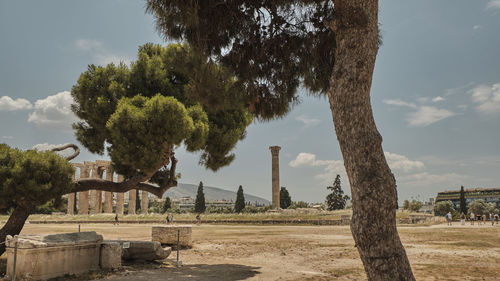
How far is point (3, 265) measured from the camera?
895cm

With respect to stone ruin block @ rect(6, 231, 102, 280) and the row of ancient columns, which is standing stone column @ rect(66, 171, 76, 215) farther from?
stone ruin block @ rect(6, 231, 102, 280)

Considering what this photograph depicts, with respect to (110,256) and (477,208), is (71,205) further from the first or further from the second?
(477,208)

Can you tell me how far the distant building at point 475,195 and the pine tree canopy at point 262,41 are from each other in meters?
71.2

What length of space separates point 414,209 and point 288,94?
60.0m

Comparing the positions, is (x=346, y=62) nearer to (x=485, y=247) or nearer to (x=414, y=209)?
(x=485, y=247)

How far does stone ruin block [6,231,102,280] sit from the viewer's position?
23.6 ft

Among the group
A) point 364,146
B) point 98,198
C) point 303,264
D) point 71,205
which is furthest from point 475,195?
point 364,146

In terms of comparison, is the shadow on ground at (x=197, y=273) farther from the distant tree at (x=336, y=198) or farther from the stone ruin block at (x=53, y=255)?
the distant tree at (x=336, y=198)

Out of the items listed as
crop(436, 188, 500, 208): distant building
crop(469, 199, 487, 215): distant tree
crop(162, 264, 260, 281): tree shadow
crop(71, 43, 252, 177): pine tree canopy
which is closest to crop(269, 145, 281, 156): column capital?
crop(469, 199, 487, 215): distant tree

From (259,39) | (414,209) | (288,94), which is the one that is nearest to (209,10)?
(259,39)

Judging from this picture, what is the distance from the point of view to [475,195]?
69688 mm

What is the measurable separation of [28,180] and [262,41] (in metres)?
6.02

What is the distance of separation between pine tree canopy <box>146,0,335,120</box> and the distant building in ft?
234

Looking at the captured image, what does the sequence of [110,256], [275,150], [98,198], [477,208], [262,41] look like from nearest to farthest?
[262,41] → [110,256] → [477,208] → [275,150] → [98,198]
